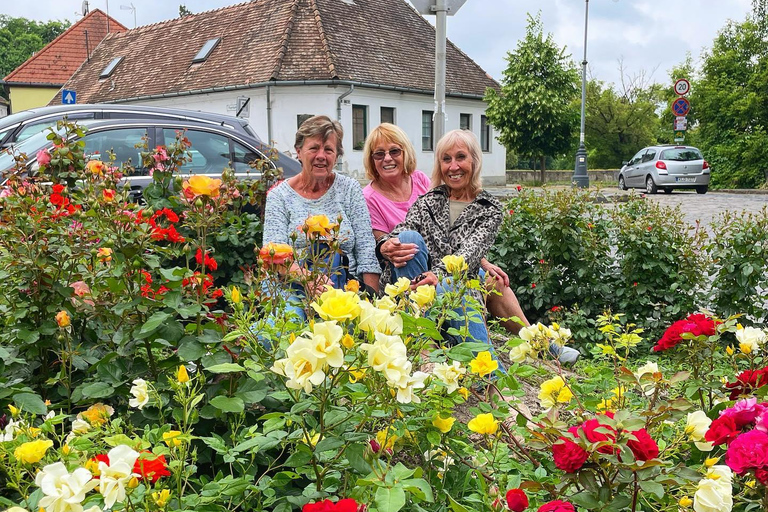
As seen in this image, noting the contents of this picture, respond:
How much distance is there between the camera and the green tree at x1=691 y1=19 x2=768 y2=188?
26906mm

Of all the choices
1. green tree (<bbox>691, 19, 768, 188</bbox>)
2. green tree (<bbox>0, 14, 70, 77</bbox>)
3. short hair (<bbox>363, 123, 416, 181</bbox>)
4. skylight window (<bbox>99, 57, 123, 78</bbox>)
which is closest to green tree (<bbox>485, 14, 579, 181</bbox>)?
green tree (<bbox>691, 19, 768, 188</bbox>)

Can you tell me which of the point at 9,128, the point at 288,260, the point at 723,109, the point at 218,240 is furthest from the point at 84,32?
the point at 288,260

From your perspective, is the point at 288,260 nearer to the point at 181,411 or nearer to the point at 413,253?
the point at 181,411

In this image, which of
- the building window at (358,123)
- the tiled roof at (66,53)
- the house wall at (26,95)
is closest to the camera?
the building window at (358,123)

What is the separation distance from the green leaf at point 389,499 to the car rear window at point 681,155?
2365 centimetres

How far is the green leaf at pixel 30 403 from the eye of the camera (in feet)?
6.22

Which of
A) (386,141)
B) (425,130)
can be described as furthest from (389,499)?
(425,130)

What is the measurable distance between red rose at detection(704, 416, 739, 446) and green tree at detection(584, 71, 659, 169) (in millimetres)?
46520

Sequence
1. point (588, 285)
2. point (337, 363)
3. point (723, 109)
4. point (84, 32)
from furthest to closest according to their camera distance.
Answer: point (84, 32), point (723, 109), point (588, 285), point (337, 363)

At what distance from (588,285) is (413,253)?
5.96ft

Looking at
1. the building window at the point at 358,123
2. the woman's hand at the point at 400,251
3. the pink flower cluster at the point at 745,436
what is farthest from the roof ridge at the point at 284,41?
the pink flower cluster at the point at 745,436

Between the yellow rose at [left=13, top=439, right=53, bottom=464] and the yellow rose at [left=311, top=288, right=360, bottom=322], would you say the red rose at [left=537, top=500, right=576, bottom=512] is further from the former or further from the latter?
the yellow rose at [left=13, top=439, right=53, bottom=464]

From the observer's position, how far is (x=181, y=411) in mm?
1702

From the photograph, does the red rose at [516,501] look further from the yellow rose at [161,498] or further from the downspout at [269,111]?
the downspout at [269,111]
